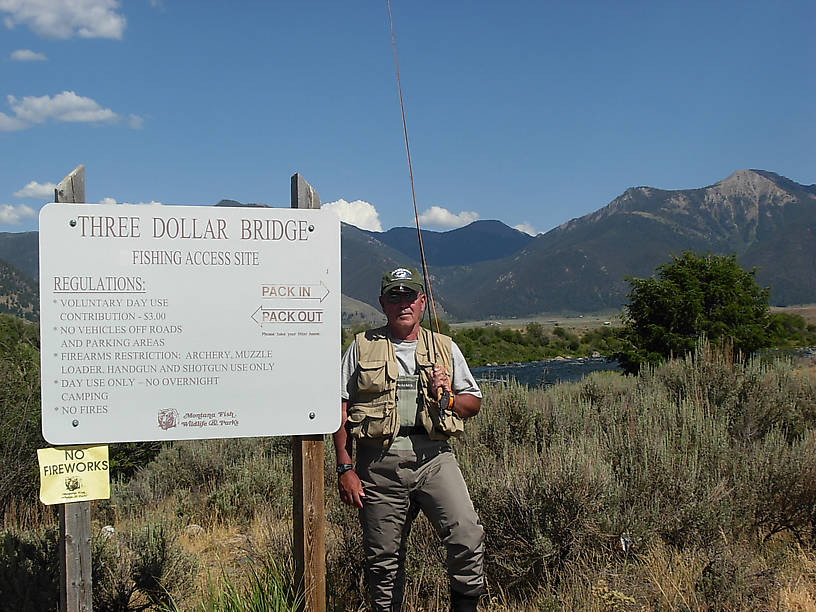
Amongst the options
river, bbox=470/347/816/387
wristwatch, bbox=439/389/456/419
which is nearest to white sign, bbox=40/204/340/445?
wristwatch, bbox=439/389/456/419

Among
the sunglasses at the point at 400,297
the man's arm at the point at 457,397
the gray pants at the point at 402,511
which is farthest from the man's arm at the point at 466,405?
the sunglasses at the point at 400,297

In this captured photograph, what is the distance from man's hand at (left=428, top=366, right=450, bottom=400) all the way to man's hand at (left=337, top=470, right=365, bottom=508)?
1.88ft

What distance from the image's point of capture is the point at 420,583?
402 centimetres

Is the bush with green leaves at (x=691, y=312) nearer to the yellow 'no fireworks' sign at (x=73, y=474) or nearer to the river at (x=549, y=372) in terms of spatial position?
the river at (x=549, y=372)

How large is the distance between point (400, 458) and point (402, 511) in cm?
28

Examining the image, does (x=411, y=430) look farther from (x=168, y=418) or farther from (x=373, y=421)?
(x=168, y=418)

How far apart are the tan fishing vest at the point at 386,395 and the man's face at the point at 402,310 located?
0.33ft

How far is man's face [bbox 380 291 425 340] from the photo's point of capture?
11.8 ft

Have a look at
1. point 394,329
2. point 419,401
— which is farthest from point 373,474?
point 394,329

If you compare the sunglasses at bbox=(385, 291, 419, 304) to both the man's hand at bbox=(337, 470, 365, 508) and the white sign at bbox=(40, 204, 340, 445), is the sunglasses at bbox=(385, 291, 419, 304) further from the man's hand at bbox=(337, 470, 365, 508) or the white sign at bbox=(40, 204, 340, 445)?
the man's hand at bbox=(337, 470, 365, 508)

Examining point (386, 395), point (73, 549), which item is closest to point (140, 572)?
point (73, 549)

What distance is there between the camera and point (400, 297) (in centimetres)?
358

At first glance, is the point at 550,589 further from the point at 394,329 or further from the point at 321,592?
the point at 394,329

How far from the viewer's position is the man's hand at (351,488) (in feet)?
11.2
